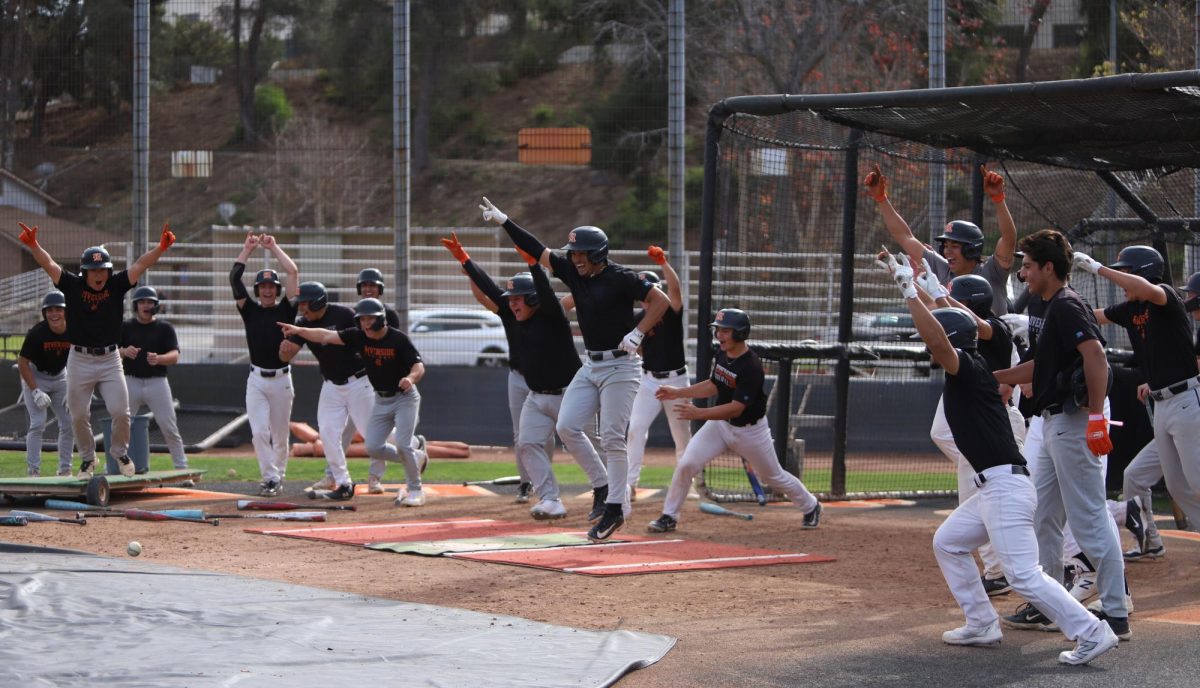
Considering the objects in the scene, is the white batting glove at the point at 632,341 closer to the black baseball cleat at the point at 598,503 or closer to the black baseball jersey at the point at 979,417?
the black baseball cleat at the point at 598,503

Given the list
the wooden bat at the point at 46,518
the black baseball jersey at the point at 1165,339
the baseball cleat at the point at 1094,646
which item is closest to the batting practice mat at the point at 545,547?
the wooden bat at the point at 46,518

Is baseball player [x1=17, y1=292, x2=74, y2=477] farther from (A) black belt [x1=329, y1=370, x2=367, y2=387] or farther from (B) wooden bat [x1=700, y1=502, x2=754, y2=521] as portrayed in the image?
(B) wooden bat [x1=700, y1=502, x2=754, y2=521]

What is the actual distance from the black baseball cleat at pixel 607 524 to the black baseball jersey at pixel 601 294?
3.76 feet

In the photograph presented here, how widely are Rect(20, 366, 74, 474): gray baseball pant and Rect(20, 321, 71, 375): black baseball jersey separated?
0.09 metres

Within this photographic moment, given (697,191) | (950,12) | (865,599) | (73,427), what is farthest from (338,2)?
(865,599)

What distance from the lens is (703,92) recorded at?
971 inches

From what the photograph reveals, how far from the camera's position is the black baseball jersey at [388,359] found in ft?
36.9

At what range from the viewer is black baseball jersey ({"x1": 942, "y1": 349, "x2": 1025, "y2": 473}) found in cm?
600

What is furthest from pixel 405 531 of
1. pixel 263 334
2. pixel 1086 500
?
pixel 1086 500

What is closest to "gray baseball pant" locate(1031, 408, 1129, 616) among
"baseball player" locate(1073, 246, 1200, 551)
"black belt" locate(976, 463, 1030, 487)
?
"black belt" locate(976, 463, 1030, 487)

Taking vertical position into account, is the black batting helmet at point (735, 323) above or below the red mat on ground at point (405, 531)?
above

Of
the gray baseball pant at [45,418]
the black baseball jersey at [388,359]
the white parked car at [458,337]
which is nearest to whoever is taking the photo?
the black baseball jersey at [388,359]

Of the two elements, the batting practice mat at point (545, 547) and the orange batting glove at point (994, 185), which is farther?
the batting practice mat at point (545, 547)

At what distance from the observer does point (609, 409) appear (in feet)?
31.3
